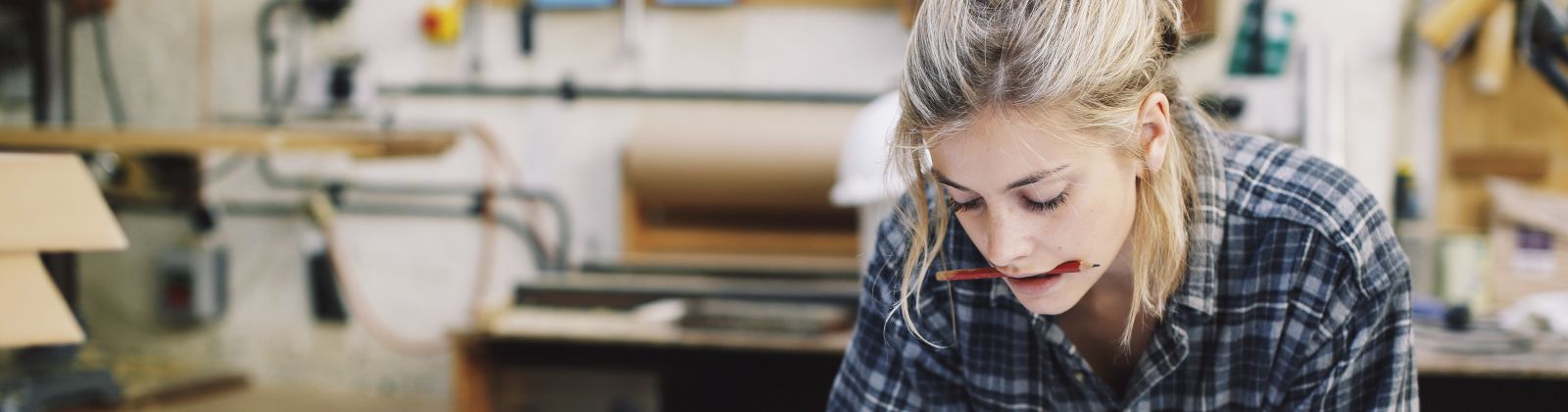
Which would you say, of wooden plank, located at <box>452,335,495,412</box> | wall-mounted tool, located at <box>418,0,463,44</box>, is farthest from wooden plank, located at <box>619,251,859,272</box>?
wall-mounted tool, located at <box>418,0,463,44</box>

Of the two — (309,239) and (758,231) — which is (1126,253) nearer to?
(758,231)

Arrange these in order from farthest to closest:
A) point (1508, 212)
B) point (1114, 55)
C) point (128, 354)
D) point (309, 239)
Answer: point (128, 354), point (309, 239), point (1508, 212), point (1114, 55)

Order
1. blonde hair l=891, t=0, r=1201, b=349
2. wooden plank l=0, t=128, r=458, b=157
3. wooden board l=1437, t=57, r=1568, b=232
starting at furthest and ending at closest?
1. wooden board l=1437, t=57, r=1568, b=232
2. wooden plank l=0, t=128, r=458, b=157
3. blonde hair l=891, t=0, r=1201, b=349

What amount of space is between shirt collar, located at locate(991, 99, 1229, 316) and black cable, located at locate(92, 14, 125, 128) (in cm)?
366

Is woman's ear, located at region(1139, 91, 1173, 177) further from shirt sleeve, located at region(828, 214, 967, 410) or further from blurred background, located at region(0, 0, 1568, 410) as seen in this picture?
blurred background, located at region(0, 0, 1568, 410)

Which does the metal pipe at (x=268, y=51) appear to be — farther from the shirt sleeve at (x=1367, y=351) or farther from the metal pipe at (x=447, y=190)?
the shirt sleeve at (x=1367, y=351)

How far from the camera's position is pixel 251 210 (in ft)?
11.9

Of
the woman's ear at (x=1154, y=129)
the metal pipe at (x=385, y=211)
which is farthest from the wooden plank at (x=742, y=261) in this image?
the woman's ear at (x=1154, y=129)

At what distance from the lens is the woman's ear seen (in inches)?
37.4

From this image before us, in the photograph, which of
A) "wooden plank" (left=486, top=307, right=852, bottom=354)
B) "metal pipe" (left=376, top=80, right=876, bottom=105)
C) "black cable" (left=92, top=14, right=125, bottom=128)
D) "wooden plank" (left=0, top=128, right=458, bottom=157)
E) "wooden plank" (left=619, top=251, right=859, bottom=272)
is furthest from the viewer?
"black cable" (left=92, top=14, right=125, bottom=128)

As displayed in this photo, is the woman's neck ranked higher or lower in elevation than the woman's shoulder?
lower

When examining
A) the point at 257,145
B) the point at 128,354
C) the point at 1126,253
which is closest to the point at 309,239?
the point at 128,354

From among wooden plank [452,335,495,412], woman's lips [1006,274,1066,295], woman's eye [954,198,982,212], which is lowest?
wooden plank [452,335,495,412]

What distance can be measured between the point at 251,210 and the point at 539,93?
1093 mm
